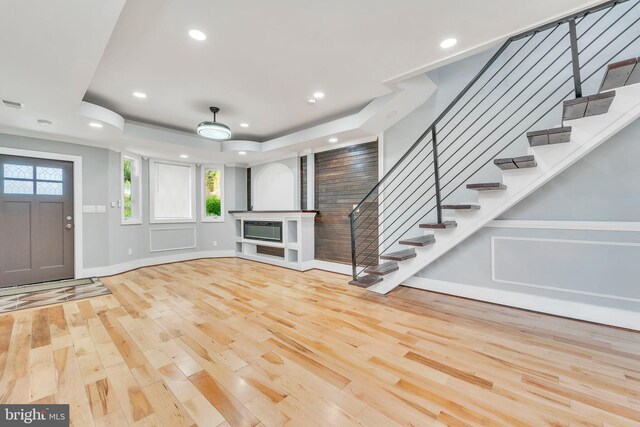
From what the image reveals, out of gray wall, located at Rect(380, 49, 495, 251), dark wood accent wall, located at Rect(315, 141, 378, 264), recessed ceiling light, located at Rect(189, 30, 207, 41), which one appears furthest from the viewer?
dark wood accent wall, located at Rect(315, 141, 378, 264)

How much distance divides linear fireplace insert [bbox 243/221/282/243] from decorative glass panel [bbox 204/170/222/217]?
0.93 meters

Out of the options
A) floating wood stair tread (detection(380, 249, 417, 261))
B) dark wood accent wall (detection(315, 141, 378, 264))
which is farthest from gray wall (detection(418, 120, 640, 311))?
dark wood accent wall (detection(315, 141, 378, 264))

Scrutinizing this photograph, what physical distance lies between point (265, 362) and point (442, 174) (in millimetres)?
3183

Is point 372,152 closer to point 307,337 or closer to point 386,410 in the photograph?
point 307,337

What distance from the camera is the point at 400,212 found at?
4047mm

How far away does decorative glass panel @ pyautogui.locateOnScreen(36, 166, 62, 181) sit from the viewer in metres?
4.23

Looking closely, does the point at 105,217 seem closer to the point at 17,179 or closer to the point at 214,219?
the point at 17,179

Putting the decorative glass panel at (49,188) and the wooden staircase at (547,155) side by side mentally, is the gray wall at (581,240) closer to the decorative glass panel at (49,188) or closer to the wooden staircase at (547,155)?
the wooden staircase at (547,155)

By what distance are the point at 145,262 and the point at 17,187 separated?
2295 millimetres

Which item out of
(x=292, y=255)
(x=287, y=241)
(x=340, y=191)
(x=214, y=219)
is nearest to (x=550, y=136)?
(x=340, y=191)

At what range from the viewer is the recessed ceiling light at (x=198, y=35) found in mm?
2277

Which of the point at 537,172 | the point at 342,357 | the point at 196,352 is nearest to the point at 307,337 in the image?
the point at 342,357

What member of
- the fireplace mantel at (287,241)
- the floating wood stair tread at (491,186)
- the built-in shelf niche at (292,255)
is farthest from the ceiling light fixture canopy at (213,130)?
the floating wood stair tread at (491,186)

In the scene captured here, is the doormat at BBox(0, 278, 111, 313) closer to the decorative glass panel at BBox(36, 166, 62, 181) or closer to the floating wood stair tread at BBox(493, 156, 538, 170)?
the decorative glass panel at BBox(36, 166, 62, 181)
